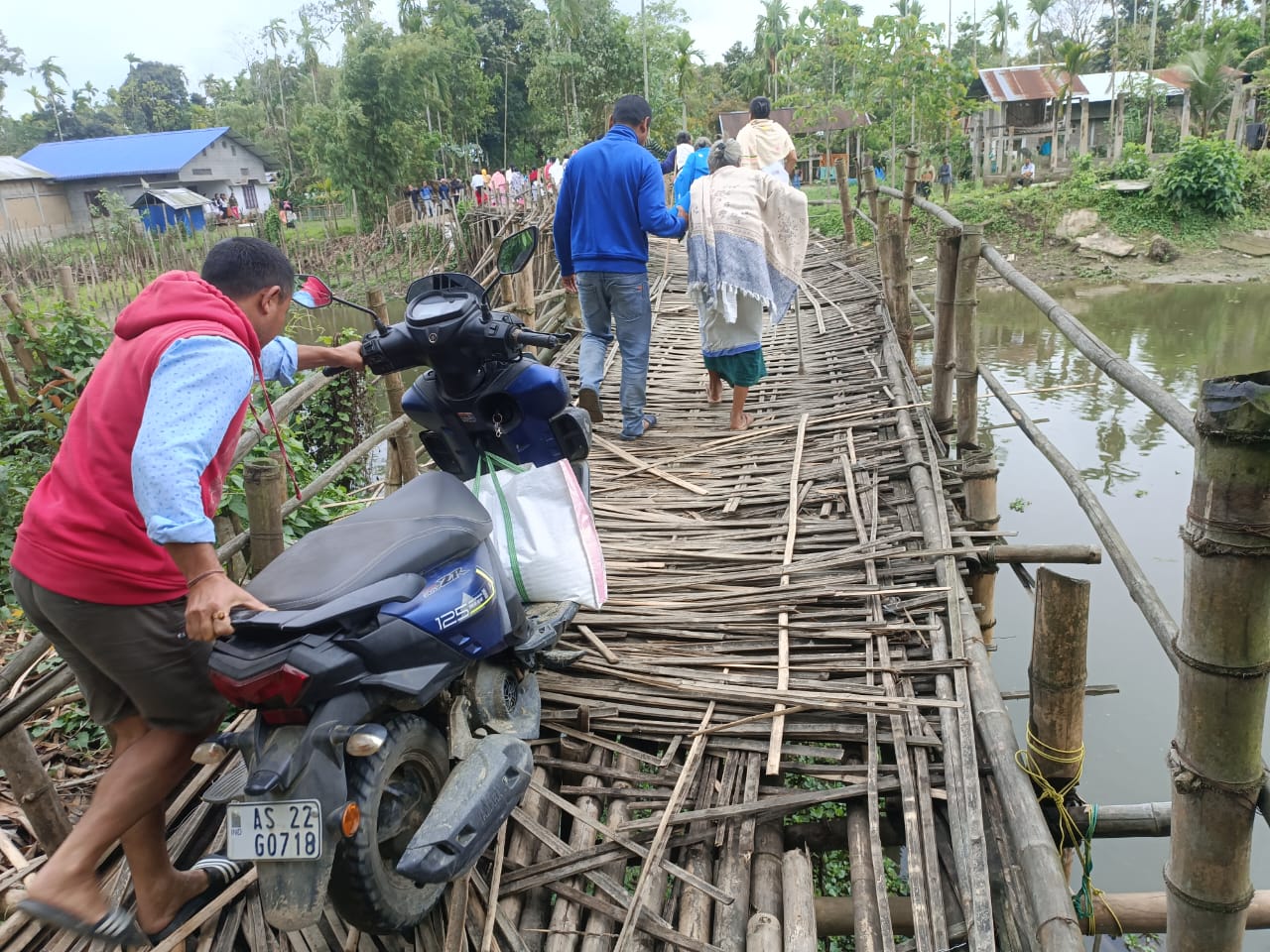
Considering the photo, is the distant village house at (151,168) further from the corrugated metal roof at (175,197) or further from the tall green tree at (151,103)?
the tall green tree at (151,103)

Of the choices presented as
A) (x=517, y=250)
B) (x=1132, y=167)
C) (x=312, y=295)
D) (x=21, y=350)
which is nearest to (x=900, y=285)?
(x=517, y=250)

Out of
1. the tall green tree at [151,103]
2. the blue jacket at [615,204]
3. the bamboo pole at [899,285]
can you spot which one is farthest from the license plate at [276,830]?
the tall green tree at [151,103]

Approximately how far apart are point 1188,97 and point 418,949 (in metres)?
26.5

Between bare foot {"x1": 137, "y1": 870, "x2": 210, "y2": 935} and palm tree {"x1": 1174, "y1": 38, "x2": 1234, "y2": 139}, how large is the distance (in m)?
25.4

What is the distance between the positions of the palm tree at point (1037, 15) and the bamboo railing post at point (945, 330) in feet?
107

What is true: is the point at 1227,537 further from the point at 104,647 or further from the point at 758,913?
the point at 104,647

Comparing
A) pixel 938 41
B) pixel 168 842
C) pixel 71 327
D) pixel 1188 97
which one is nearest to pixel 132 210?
pixel 938 41

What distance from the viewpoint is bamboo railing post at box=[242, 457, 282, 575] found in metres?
2.55

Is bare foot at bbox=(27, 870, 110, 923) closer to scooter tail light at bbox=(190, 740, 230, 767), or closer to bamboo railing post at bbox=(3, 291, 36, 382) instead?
scooter tail light at bbox=(190, 740, 230, 767)

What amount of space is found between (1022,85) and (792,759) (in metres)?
30.6

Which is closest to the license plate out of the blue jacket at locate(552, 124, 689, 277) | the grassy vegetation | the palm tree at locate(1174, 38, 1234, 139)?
the blue jacket at locate(552, 124, 689, 277)

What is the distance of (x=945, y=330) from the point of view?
4.32 meters

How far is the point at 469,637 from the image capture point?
192 cm

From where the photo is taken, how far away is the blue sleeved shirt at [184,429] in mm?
1554
